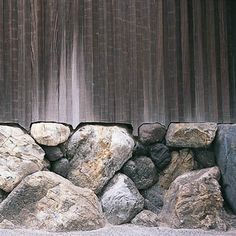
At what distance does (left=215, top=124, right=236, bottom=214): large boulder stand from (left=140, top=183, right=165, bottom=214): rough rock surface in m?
0.97

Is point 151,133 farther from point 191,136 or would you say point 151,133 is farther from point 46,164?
point 46,164

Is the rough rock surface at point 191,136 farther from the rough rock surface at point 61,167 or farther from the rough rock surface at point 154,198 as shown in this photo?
the rough rock surface at point 61,167

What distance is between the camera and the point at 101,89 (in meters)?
6.62

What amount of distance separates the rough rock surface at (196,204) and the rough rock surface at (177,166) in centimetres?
34

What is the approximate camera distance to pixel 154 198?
6.40m

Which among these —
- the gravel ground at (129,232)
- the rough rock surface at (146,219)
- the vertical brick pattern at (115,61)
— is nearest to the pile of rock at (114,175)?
the rough rock surface at (146,219)

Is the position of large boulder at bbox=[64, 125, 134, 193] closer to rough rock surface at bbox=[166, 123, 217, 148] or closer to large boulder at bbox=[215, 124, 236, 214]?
rough rock surface at bbox=[166, 123, 217, 148]

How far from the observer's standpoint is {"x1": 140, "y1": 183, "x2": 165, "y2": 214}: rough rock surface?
6.34 meters

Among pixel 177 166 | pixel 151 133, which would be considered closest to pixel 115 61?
pixel 151 133

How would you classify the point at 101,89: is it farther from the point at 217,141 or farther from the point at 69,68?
the point at 217,141

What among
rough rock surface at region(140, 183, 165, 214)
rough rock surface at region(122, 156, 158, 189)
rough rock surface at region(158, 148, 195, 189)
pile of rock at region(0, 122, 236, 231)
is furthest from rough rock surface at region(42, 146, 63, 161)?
rough rock surface at region(158, 148, 195, 189)

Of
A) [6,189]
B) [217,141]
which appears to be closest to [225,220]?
[217,141]

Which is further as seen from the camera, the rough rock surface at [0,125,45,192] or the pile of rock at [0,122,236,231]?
the rough rock surface at [0,125,45,192]

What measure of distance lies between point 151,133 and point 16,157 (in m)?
2.09
